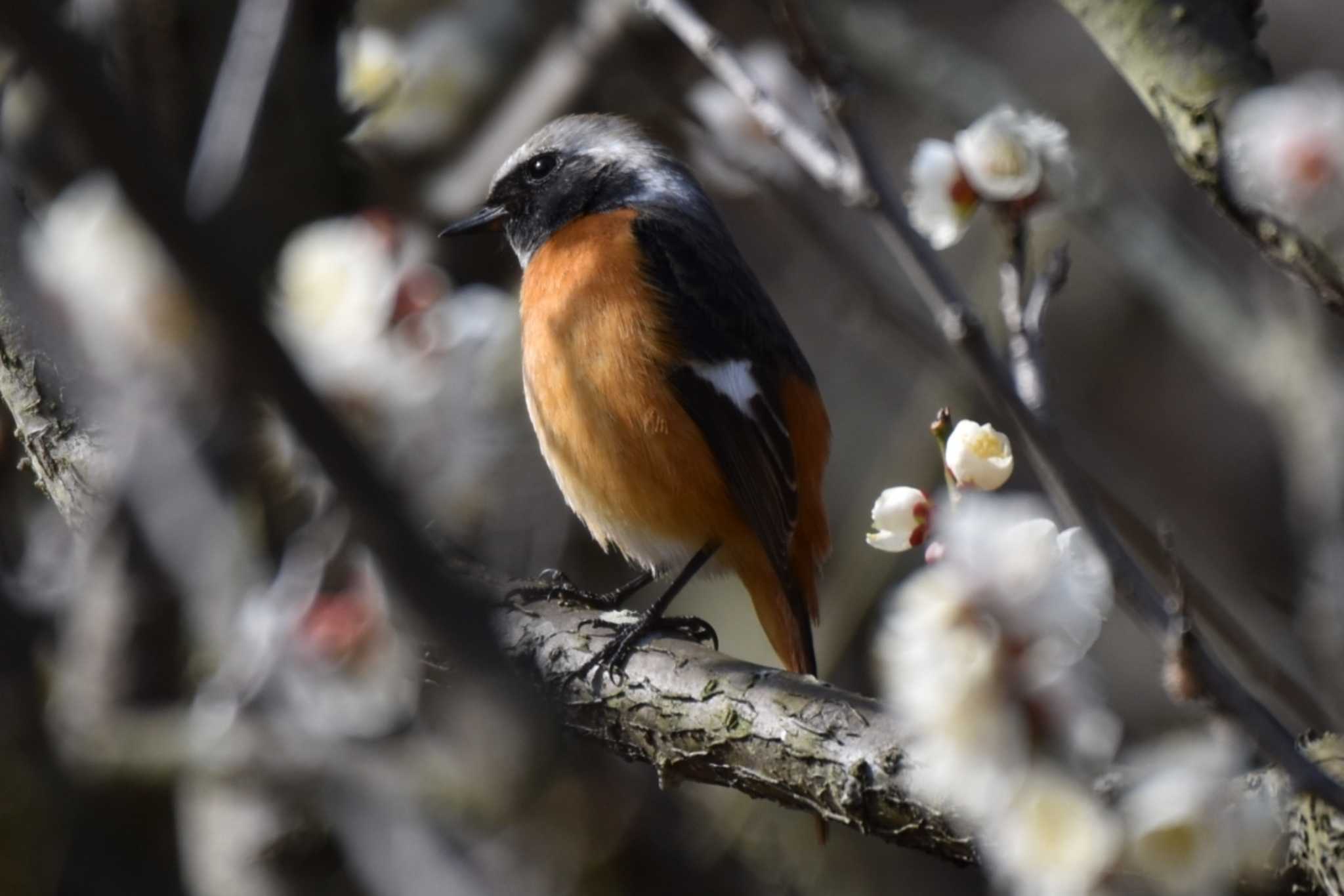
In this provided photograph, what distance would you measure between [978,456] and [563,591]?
206 centimetres

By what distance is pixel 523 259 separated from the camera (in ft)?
16.8

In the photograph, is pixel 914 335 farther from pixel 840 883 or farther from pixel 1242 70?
pixel 840 883

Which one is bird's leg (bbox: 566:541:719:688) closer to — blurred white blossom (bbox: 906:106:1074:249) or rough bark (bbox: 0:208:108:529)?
rough bark (bbox: 0:208:108:529)

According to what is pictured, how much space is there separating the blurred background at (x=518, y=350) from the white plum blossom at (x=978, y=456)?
22cm

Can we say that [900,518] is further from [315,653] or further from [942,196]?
[315,653]

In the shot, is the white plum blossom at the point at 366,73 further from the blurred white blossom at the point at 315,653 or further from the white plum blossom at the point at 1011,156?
the white plum blossom at the point at 1011,156

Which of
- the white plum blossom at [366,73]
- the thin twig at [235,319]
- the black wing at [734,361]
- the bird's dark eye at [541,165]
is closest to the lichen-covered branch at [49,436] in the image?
the white plum blossom at [366,73]

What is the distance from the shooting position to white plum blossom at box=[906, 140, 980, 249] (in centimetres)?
250

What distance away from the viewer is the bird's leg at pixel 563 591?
12.9ft

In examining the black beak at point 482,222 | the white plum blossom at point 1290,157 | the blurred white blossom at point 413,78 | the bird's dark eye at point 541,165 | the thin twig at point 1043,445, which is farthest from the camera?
the bird's dark eye at point 541,165

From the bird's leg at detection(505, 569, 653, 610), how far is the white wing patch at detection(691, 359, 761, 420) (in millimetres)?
609

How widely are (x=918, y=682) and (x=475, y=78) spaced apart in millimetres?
4401

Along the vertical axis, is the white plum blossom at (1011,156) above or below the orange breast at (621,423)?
above

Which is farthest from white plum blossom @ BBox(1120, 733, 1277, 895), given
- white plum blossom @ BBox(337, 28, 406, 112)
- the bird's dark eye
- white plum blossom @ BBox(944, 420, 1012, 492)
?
the bird's dark eye
